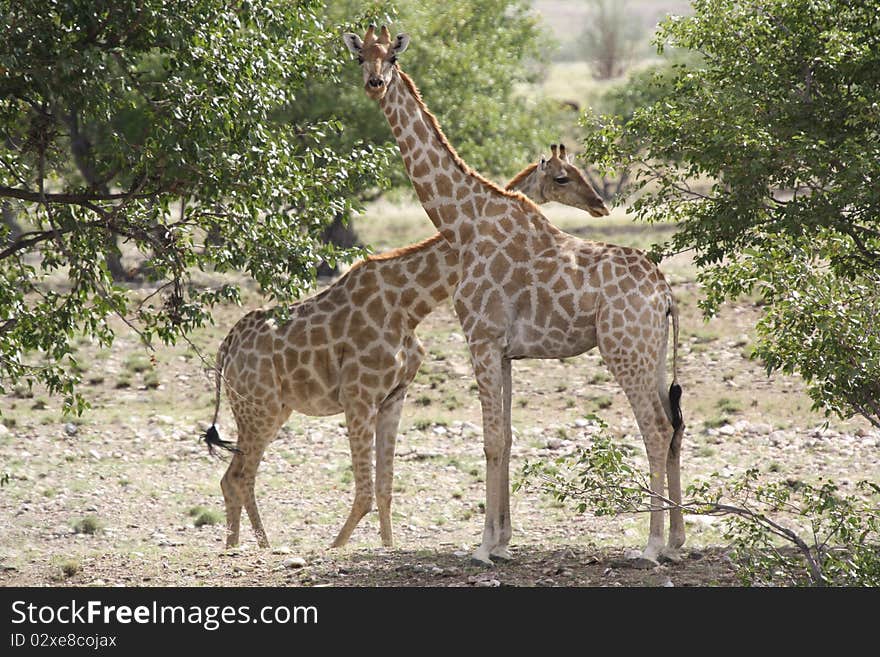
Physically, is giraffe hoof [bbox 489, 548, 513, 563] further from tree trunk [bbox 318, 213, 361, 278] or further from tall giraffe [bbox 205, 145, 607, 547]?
tree trunk [bbox 318, 213, 361, 278]

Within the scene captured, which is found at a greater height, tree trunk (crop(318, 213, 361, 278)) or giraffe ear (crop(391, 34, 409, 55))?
giraffe ear (crop(391, 34, 409, 55))

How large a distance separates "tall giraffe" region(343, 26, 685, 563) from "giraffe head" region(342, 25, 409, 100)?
10mm

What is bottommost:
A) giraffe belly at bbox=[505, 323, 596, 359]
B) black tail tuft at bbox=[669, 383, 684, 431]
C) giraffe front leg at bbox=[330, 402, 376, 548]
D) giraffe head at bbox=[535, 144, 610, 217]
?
giraffe front leg at bbox=[330, 402, 376, 548]

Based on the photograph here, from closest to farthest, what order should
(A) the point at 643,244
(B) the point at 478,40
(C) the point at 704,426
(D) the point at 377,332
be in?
(D) the point at 377,332, (C) the point at 704,426, (B) the point at 478,40, (A) the point at 643,244

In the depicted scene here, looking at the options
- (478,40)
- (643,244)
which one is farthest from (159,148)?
(643,244)

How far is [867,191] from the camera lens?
32.8 ft

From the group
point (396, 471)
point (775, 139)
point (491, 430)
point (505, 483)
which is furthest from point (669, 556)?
point (396, 471)

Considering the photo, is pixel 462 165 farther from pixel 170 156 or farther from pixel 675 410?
pixel 675 410

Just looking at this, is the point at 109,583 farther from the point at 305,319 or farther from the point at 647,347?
the point at 647,347

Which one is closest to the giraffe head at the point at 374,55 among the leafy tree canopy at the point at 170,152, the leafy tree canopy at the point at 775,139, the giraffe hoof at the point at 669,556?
the leafy tree canopy at the point at 170,152

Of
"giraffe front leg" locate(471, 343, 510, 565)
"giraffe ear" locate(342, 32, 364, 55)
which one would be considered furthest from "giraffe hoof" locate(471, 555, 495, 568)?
"giraffe ear" locate(342, 32, 364, 55)

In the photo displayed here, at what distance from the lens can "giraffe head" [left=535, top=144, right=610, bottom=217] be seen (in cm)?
1172

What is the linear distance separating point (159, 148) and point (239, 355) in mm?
3184

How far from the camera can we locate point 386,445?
39.0 feet
